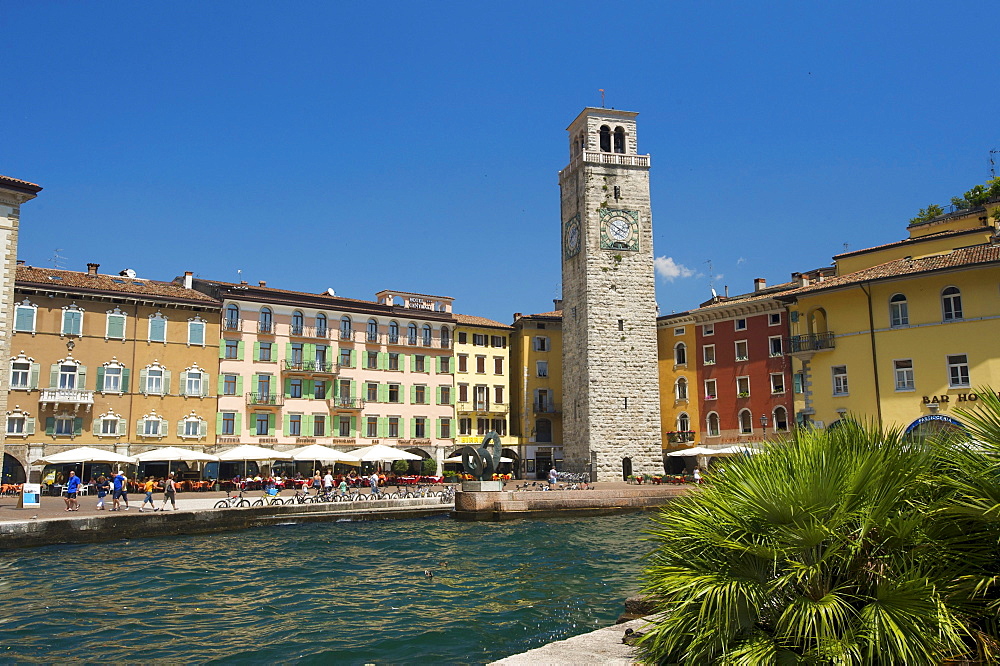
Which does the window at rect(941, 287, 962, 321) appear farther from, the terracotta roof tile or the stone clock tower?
the terracotta roof tile

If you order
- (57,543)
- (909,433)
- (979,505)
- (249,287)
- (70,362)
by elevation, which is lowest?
(57,543)

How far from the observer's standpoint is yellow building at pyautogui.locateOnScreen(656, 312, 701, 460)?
165 ft

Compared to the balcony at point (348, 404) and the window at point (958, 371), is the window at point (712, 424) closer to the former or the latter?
the window at point (958, 371)

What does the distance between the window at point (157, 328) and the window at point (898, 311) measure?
3572cm

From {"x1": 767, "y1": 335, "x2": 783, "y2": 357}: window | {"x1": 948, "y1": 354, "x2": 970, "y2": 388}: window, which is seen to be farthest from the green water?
{"x1": 767, "y1": 335, "x2": 783, "y2": 357}: window

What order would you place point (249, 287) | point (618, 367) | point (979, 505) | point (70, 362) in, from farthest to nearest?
point (618, 367) < point (249, 287) < point (70, 362) < point (979, 505)

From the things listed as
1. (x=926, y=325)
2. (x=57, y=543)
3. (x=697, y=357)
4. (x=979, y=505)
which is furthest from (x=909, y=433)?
(x=697, y=357)

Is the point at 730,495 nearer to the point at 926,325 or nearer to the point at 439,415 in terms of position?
the point at 926,325

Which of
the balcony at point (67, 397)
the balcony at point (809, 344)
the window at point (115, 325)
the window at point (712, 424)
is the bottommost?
the window at point (712, 424)

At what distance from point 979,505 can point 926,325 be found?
32309 millimetres

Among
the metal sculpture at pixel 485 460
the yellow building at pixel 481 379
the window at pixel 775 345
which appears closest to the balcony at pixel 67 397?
the metal sculpture at pixel 485 460

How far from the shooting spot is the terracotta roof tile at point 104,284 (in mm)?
39513

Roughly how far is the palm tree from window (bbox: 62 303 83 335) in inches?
1588

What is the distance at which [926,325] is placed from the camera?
33938 mm
